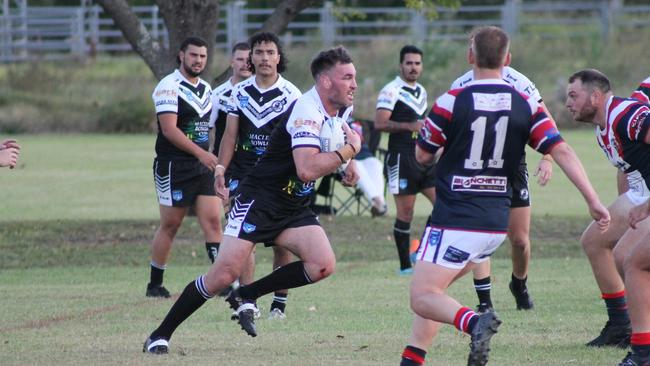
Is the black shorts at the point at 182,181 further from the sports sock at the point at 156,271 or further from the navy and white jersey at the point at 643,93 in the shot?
the navy and white jersey at the point at 643,93

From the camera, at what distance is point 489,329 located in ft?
20.9

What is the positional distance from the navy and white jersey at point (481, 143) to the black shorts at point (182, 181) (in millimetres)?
4804

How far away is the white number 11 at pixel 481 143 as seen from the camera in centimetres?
659

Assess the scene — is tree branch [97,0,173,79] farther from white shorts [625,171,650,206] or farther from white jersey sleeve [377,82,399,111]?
white shorts [625,171,650,206]

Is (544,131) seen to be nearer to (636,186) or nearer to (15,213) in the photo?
(636,186)

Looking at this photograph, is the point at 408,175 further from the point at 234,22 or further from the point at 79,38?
the point at 79,38

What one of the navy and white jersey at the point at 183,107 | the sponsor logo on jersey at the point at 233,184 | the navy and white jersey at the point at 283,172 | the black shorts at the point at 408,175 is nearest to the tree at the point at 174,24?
the black shorts at the point at 408,175

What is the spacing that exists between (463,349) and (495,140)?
2093 mm

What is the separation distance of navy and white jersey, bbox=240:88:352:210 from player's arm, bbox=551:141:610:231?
1626 millimetres

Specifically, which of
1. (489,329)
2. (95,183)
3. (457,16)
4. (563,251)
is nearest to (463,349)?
(489,329)

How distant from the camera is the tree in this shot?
16688 millimetres

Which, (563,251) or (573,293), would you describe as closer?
(573,293)

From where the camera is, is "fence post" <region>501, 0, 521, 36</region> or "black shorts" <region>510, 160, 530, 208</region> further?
"fence post" <region>501, 0, 521, 36</region>

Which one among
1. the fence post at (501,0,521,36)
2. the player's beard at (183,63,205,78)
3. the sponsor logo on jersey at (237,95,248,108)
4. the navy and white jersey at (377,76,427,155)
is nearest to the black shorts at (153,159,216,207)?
the player's beard at (183,63,205,78)
